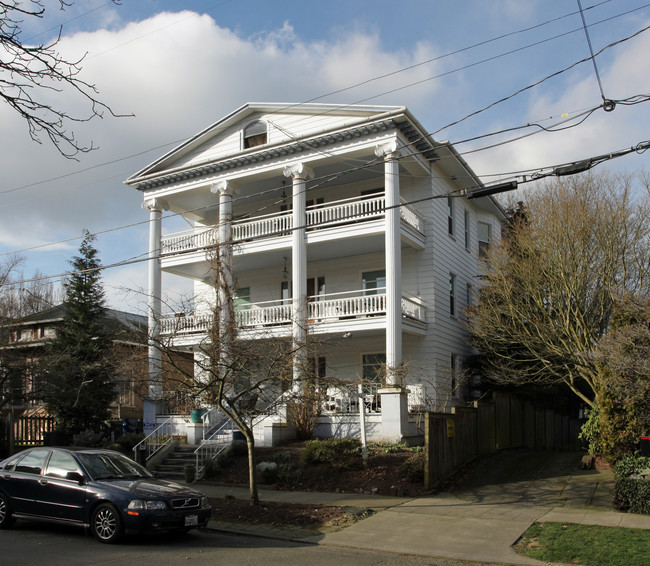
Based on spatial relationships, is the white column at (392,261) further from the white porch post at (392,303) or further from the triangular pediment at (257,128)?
the triangular pediment at (257,128)

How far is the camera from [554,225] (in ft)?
61.0

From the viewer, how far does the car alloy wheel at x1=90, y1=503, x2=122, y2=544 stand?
9.29 meters

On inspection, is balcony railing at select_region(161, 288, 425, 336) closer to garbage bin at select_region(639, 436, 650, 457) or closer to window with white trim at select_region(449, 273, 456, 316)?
window with white trim at select_region(449, 273, 456, 316)

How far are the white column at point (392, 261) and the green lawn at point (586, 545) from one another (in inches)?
383

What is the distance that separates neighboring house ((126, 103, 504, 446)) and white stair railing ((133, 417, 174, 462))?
2.05m

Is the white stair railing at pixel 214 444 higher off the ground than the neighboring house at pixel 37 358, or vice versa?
the neighboring house at pixel 37 358

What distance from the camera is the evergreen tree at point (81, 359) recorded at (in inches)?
851

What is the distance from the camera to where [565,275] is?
18484 millimetres

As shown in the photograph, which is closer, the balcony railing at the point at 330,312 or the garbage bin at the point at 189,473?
the garbage bin at the point at 189,473

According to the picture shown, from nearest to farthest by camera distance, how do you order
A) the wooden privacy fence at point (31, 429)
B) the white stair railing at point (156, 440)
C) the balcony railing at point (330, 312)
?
the white stair railing at point (156, 440) → the balcony railing at point (330, 312) → the wooden privacy fence at point (31, 429)

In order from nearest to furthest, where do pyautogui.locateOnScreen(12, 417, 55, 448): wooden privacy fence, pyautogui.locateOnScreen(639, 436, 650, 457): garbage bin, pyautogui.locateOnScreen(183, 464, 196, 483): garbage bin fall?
Answer: pyautogui.locateOnScreen(639, 436, 650, 457): garbage bin
pyautogui.locateOnScreen(183, 464, 196, 483): garbage bin
pyautogui.locateOnScreen(12, 417, 55, 448): wooden privacy fence

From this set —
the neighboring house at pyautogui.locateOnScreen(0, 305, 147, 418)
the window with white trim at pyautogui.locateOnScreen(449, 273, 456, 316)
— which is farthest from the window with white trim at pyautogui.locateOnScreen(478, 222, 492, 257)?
the neighboring house at pyautogui.locateOnScreen(0, 305, 147, 418)

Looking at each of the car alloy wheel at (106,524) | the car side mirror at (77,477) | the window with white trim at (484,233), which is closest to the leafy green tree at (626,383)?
the car alloy wheel at (106,524)

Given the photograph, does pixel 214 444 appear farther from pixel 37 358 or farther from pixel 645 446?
pixel 645 446
